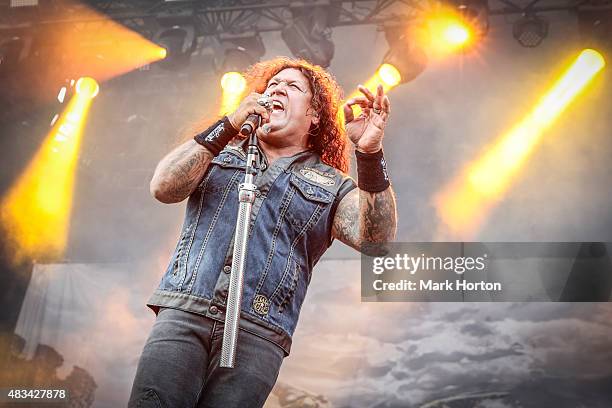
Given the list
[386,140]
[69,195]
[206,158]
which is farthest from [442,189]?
[206,158]

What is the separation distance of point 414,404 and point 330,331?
4.05 feet

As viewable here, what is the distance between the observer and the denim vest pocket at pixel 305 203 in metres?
1.99

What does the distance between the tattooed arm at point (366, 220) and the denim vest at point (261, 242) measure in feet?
0.12

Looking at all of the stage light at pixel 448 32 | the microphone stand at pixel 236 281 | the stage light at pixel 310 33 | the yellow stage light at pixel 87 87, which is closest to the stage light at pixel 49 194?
the yellow stage light at pixel 87 87

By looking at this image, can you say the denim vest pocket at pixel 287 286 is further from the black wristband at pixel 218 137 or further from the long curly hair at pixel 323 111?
the long curly hair at pixel 323 111

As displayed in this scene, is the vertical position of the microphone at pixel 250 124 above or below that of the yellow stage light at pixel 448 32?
below

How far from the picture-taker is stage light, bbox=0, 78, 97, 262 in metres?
8.07

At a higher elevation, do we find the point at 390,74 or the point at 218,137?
the point at 390,74

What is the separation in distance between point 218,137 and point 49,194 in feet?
24.0

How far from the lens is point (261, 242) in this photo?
73.4 inches

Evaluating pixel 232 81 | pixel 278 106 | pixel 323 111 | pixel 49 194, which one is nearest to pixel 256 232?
pixel 278 106

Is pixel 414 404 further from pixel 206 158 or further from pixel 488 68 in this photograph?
pixel 206 158

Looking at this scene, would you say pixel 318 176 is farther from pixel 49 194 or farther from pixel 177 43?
pixel 49 194

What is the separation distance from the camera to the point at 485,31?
22.3 feet
